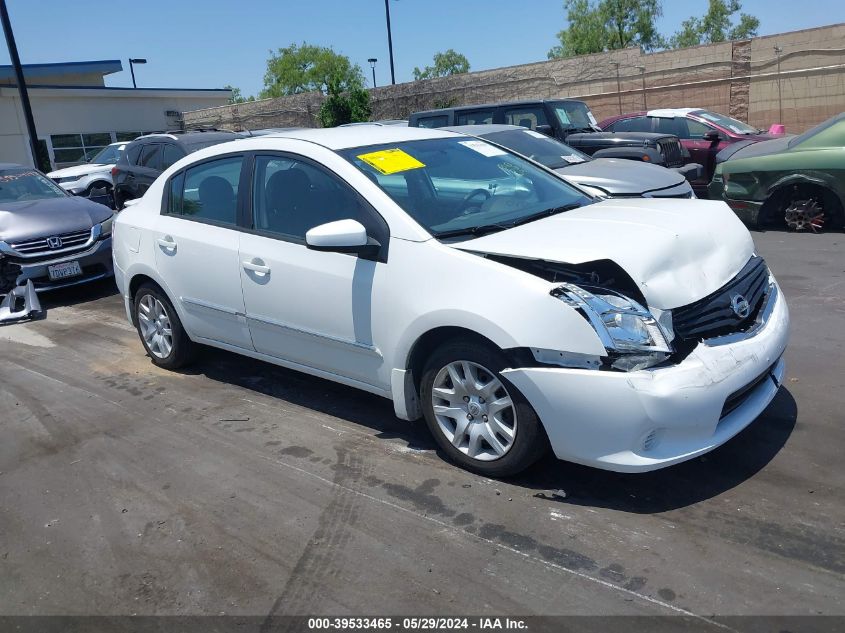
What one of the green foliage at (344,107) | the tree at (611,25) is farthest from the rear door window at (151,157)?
the tree at (611,25)

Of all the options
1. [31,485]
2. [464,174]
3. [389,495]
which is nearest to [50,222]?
[31,485]

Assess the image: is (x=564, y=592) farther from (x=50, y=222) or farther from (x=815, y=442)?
(x=50, y=222)

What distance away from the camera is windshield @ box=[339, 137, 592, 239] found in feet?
13.6

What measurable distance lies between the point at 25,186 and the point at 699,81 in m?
19.4

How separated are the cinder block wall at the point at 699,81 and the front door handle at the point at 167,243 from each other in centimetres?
1969

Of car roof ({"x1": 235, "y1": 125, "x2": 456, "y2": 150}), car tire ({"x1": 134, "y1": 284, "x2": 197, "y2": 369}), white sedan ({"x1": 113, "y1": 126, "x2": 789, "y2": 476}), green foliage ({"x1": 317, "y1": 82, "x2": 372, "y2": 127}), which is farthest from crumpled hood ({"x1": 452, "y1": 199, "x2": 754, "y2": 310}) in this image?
green foliage ({"x1": 317, "y1": 82, "x2": 372, "y2": 127})

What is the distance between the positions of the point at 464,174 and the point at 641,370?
6.43 ft

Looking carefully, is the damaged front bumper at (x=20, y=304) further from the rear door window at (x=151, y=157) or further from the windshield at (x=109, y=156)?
the windshield at (x=109, y=156)

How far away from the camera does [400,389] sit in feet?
13.3

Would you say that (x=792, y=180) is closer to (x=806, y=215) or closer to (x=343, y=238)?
(x=806, y=215)

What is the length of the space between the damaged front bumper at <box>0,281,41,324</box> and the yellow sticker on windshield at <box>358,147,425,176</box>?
17.8 feet

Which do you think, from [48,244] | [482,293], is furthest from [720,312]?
[48,244]

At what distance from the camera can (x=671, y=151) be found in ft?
38.9

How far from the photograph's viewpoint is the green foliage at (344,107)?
92.4ft
